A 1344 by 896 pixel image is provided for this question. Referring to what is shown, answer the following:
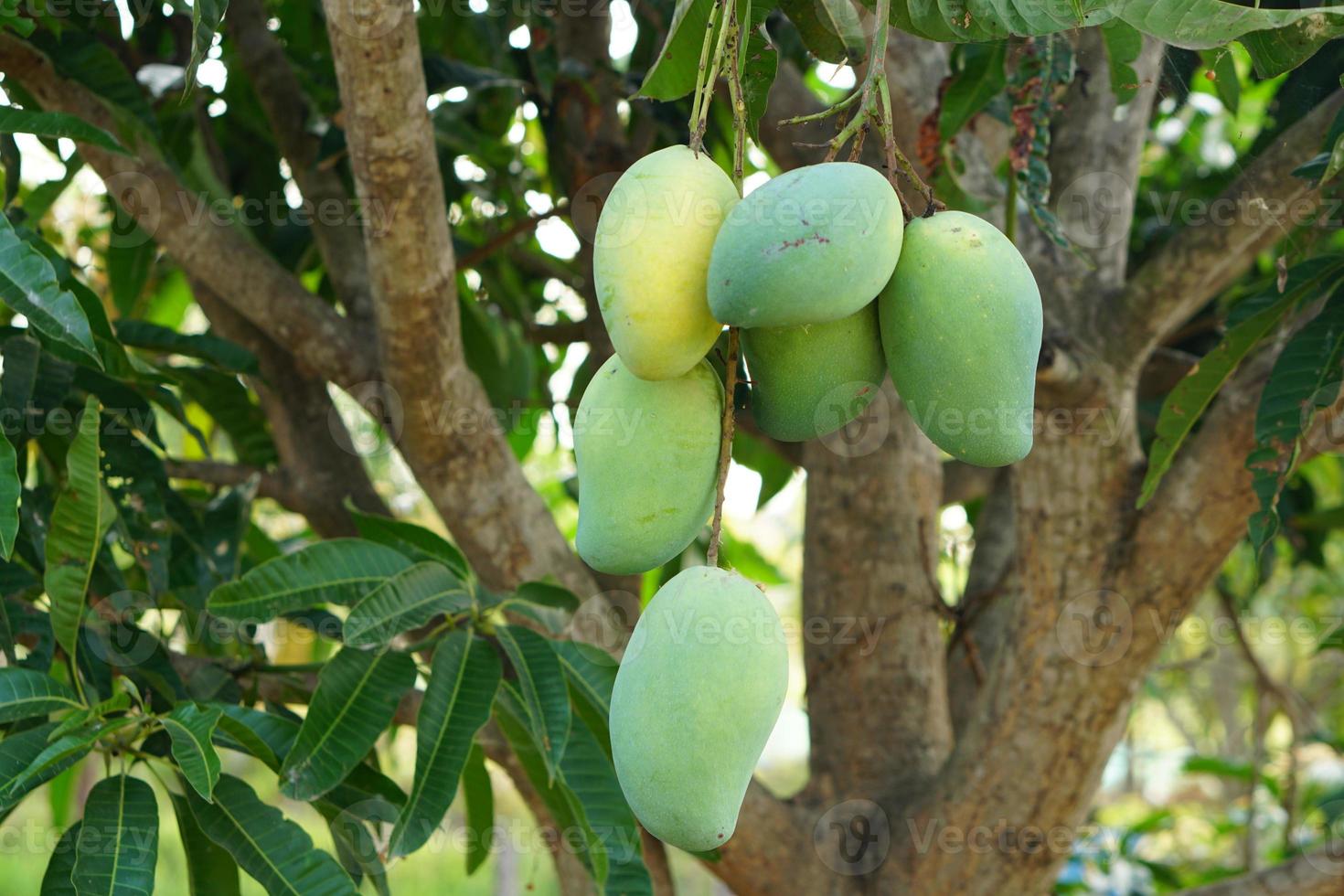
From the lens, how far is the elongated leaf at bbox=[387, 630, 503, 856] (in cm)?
119

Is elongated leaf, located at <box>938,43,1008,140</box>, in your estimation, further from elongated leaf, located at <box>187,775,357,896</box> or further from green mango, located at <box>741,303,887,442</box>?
elongated leaf, located at <box>187,775,357,896</box>

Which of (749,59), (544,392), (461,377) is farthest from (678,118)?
(749,59)

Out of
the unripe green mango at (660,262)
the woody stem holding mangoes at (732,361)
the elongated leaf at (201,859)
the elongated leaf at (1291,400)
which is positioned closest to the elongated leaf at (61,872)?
the elongated leaf at (201,859)

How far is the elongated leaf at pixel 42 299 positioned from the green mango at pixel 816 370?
626mm

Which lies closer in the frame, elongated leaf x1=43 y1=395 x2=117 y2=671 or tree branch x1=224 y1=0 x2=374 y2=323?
elongated leaf x1=43 y1=395 x2=117 y2=671

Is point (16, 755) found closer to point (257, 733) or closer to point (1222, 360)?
point (257, 733)

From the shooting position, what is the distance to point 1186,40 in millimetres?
740

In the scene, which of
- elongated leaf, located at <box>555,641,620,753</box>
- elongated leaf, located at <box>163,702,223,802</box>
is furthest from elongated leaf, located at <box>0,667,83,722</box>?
elongated leaf, located at <box>555,641,620,753</box>

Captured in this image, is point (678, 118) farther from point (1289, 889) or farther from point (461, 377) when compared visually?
point (1289, 889)

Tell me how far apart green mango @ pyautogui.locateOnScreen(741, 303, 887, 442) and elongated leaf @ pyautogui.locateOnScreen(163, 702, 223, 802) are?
585 millimetres

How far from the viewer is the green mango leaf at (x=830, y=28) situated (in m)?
0.93

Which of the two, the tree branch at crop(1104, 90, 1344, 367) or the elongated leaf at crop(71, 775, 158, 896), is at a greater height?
the tree branch at crop(1104, 90, 1344, 367)

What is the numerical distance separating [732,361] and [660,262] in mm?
88

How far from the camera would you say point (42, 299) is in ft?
3.56
